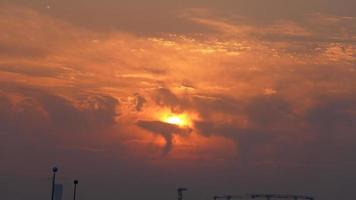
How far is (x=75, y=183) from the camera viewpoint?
180875 millimetres

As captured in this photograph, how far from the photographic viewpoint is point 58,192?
18875 centimetres

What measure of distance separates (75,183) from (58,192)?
10660 millimetres

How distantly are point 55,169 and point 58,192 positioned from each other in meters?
30.6

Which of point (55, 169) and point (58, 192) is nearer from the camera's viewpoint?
point (55, 169)

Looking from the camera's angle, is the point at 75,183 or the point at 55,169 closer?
the point at 55,169

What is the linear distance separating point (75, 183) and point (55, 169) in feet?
71.2

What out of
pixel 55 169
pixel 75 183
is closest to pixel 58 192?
pixel 75 183

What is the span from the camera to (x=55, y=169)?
16012cm

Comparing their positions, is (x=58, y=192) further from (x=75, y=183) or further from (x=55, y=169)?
(x=55, y=169)
